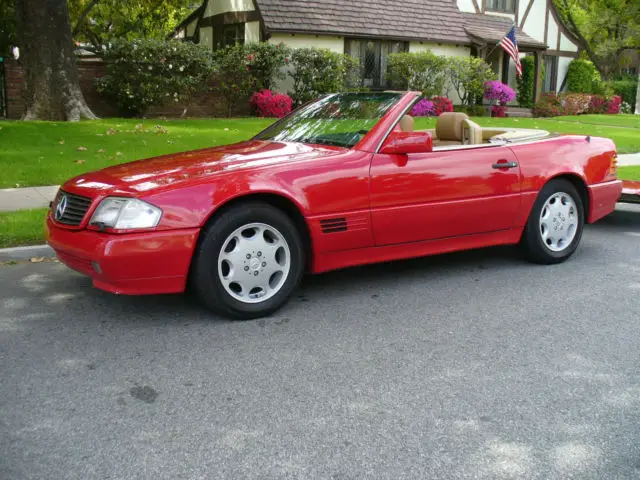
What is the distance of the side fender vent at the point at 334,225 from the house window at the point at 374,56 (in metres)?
21.2

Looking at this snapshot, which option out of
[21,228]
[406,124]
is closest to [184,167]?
[406,124]

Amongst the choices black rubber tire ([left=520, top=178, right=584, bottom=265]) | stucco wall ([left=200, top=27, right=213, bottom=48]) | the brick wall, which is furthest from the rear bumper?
stucco wall ([left=200, top=27, right=213, bottom=48])

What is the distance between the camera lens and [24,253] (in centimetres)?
659

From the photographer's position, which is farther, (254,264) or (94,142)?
(94,142)

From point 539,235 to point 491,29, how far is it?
24.0 metres

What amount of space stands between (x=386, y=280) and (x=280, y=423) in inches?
106

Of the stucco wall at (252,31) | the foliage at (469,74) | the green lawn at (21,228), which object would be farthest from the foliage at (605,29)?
the green lawn at (21,228)

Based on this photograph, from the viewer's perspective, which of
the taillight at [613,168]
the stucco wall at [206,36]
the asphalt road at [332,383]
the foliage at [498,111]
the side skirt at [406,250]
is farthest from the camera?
the stucco wall at [206,36]

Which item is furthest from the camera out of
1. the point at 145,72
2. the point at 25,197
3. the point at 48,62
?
the point at 145,72

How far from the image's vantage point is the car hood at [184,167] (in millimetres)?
4750

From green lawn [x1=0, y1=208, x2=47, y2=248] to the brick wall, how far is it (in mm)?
12327

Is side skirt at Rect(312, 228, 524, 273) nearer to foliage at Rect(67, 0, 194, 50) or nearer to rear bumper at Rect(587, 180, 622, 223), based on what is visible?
rear bumper at Rect(587, 180, 622, 223)

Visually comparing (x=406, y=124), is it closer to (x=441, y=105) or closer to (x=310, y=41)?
(x=441, y=105)

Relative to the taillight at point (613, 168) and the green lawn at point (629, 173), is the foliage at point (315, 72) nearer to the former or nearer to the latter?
the green lawn at point (629, 173)
